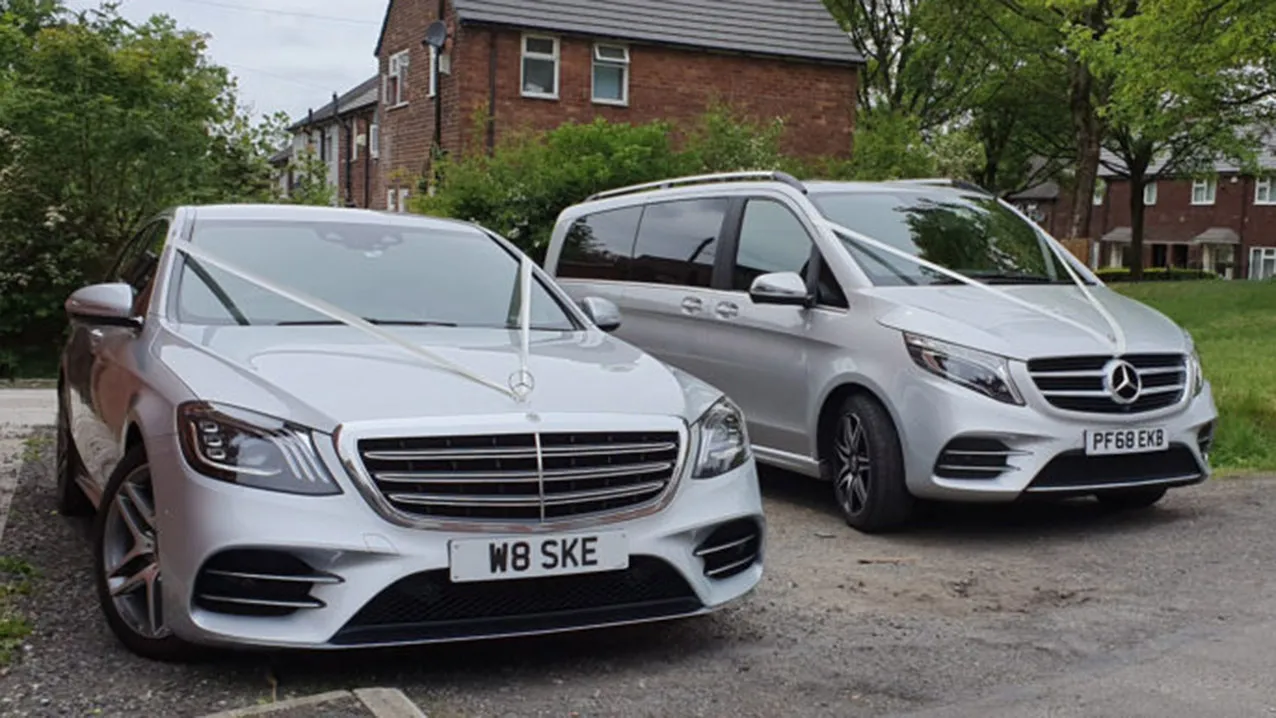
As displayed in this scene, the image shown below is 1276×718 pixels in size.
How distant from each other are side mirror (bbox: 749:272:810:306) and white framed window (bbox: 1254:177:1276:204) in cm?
6201

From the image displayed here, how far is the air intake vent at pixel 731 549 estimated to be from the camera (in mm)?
4277

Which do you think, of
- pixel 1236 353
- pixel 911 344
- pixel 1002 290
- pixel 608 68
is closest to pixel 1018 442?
pixel 911 344

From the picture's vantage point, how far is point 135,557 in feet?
13.5

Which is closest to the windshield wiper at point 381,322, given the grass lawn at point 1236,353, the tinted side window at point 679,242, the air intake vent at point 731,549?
the air intake vent at point 731,549

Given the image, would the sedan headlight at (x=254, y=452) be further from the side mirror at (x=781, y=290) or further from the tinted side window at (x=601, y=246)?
the tinted side window at (x=601, y=246)

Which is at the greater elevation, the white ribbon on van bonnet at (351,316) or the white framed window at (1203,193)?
the white framed window at (1203,193)

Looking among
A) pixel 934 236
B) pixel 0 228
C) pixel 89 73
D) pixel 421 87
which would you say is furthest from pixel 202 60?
pixel 934 236

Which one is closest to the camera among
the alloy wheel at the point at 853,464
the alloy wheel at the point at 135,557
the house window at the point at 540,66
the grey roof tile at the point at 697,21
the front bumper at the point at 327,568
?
the front bumper at the point at 327,568

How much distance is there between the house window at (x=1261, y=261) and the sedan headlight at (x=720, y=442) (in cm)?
6399

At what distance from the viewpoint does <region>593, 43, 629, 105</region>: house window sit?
2781 cm

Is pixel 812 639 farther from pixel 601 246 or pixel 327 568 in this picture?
pixel 601 246

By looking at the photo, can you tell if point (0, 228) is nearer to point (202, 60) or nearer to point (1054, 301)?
point (202, 60)

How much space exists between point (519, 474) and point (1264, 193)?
216 ft

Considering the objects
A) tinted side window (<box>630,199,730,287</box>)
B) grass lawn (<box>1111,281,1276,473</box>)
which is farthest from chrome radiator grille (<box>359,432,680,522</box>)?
grass lawn (<box>1111,281,1276,473</box>)
